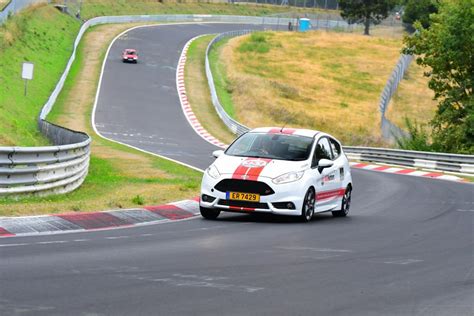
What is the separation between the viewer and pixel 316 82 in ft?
275

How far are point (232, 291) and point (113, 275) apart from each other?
1.33m

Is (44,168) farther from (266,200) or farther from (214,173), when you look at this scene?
(266,200)

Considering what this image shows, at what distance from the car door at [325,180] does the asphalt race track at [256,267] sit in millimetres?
353

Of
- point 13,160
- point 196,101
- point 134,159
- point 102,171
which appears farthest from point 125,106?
point 13,160

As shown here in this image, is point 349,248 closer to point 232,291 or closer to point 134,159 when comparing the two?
point 232,291

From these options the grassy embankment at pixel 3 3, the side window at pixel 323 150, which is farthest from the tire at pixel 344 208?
the grassy embankment at pixel 3 3

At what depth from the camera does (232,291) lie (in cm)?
980

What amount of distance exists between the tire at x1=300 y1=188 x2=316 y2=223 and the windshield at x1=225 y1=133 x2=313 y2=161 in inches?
26.2

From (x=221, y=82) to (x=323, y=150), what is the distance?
5602cm

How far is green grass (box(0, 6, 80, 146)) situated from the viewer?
1671 inches

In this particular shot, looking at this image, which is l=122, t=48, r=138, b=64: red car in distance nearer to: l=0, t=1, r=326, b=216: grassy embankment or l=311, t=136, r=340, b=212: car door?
l=0, t=1, r=326, b=216: grassy embankment

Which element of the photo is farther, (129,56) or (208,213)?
(129,56)

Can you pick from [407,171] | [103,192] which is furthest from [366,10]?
[103,192]

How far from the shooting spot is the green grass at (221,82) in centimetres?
6634
